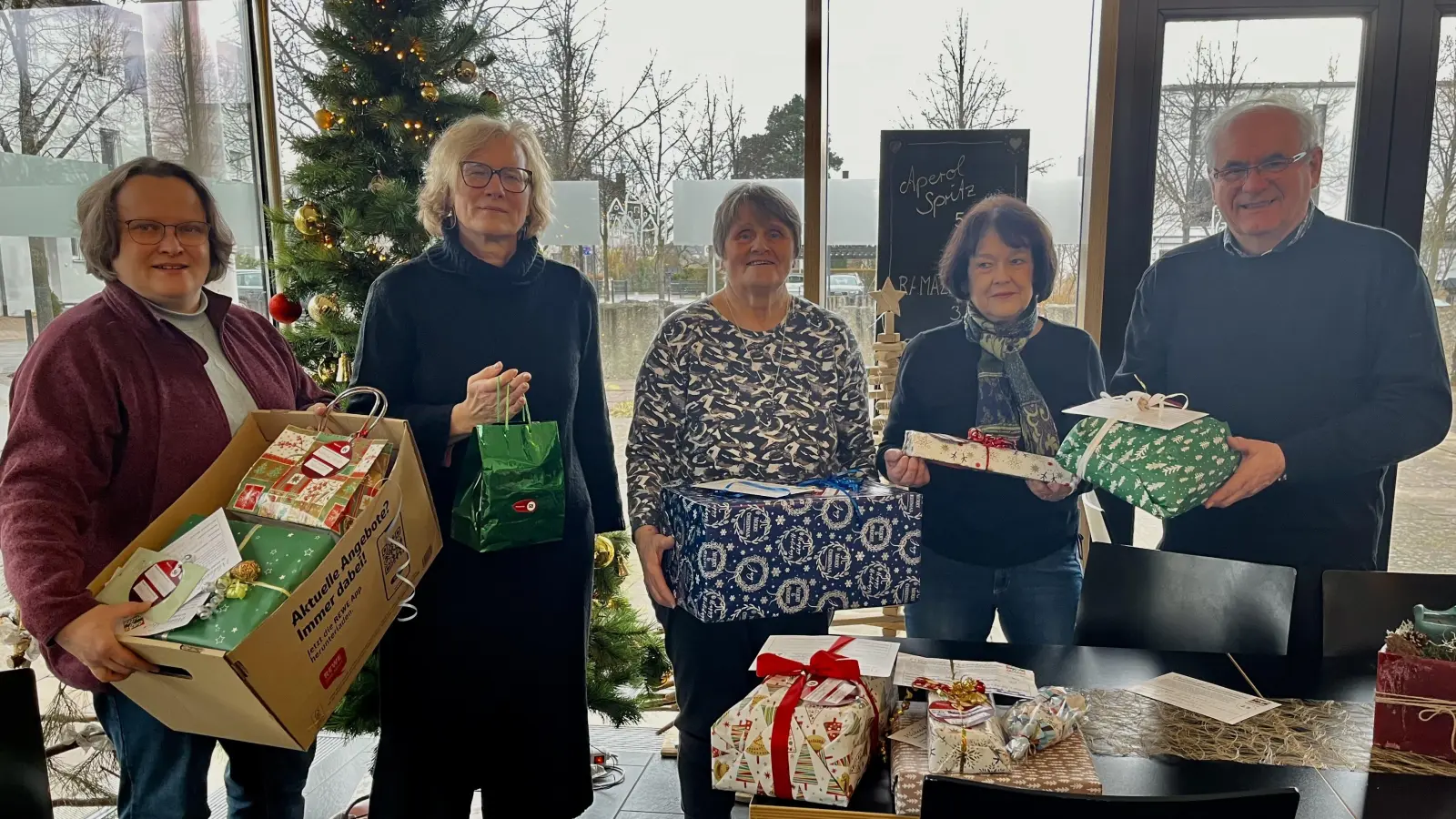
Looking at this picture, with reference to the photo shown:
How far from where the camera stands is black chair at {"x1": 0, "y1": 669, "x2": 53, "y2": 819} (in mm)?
1162

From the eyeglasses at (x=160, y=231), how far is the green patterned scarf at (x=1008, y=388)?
1663 mm

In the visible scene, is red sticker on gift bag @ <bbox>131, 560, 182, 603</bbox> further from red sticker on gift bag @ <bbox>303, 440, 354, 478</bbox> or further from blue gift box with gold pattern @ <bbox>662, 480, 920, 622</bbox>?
blue gift box with gold pattern @ <bbox>662, 480, 920, 622</bbox>

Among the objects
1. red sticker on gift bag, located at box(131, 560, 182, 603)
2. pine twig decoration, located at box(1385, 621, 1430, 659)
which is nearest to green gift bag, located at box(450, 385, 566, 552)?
red sticker on gift bag, located at box(131, 560, 182, 603)

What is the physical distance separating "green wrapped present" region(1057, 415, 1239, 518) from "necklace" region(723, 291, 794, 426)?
2.19 ft

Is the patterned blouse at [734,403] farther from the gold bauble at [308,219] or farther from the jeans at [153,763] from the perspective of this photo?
the gold bauble at [308,219]

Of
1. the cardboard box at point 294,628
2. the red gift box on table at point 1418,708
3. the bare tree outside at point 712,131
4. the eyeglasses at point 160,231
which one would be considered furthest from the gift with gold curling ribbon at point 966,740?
the bare tree outside at point 712,131

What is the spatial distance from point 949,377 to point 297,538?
1.47m

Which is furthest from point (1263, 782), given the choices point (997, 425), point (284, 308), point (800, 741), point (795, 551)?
point (284, 308)

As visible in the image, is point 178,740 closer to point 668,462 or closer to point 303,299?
point 668,462

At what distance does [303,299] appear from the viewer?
2666mm

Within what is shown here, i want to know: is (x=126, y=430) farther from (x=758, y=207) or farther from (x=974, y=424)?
(x=974, y=424)

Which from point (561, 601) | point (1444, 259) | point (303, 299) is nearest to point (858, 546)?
point (561, 601)

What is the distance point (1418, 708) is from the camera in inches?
48.5

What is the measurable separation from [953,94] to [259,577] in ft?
7.96
